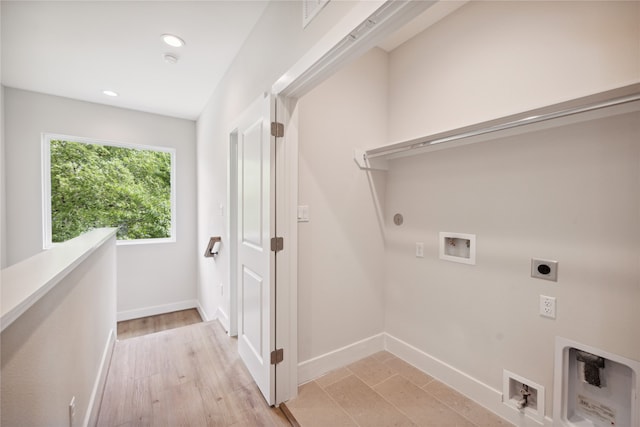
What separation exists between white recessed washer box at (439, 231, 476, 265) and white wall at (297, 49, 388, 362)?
0.55 m

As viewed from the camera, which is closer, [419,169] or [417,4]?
[417,4]

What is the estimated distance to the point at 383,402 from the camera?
5.82 feet

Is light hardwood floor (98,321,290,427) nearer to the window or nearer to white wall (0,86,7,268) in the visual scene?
white wall (0,86,7,268)

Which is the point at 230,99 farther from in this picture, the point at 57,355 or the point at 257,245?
the point at 57,355

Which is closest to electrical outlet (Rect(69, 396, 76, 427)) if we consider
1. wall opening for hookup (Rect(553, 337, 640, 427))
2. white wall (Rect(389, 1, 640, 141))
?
wall opening for hookup (Rect(553, 337, 640, 427))

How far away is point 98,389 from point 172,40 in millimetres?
2662

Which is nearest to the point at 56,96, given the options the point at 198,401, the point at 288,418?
the point at 198,401

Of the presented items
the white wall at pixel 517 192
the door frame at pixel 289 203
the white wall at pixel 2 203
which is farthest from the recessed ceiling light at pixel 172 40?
the white wall at pixel 2 203

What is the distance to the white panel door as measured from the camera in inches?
67.2

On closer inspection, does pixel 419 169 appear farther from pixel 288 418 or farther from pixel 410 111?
pixel 288 418

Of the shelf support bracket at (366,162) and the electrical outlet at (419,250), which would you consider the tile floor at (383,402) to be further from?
the shelf support bracket at (366,162)

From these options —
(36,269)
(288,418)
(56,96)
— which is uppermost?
(56,96)

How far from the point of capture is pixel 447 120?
1.96 meters

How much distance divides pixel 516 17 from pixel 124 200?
15.7 ft
